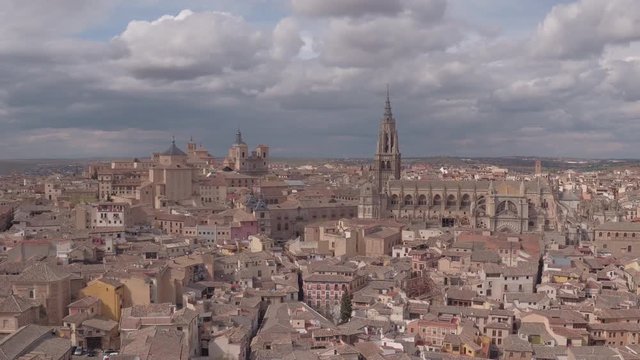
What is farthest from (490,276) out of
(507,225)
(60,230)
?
(60,230)

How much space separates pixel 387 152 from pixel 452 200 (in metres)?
11.6

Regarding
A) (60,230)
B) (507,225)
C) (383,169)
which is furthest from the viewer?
(383,169)

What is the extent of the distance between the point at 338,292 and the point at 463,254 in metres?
10.2

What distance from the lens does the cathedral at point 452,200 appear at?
6294 cm

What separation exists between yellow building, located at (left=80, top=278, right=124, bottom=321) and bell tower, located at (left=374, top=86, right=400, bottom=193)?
49.8 meters

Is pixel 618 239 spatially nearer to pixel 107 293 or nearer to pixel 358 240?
pixel 358 240

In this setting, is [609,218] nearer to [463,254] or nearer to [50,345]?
[463,254]

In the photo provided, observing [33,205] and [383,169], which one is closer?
[33,205]

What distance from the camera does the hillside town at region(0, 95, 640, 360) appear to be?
28.8 meters

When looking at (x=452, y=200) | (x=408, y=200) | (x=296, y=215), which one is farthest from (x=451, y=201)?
(x=296, y=215)

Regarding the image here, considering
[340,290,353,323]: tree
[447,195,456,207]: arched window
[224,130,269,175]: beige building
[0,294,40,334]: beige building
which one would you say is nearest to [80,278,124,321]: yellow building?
[0,294,40,334]: beige building

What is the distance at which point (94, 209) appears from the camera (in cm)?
5178

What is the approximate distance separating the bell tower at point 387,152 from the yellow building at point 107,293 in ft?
163

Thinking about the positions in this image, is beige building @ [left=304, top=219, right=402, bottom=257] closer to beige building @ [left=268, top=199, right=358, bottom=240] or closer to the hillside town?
the hillside town
